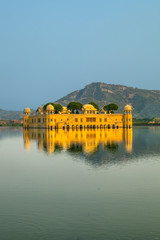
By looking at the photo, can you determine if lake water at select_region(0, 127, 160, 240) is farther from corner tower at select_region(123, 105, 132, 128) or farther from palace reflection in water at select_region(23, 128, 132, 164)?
corner tower at select_region(123, 105, 132, 128)

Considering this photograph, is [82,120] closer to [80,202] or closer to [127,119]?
[127,119]

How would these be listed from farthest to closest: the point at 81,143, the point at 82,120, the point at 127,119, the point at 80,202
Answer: the point at 127,119 < the point at 82,120 < the point at 81,143 < the point at 80,202

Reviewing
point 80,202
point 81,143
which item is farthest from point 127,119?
point 80,202

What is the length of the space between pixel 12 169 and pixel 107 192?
12256mm

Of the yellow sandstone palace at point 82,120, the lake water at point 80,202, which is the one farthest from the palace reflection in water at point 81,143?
the yellow sandstone palace at point 82,120

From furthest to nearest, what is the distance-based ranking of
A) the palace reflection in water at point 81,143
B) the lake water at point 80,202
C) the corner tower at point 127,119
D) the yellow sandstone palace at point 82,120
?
the corner tower at point 127,119
the yellow sandstone palace at point 82,120
the palace reflection in water at point 81,143
the lake water at point 80,202

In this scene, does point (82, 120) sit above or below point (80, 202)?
above

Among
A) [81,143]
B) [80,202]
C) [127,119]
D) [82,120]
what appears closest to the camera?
[80,202]

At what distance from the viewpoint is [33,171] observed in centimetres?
2752

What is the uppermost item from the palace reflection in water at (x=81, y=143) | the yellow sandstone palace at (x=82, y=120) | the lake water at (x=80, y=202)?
the yellow sandstone palace at (x=82, y=120)

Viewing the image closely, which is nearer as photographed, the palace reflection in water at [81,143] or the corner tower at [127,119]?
the palace reflection in water at [81,143]

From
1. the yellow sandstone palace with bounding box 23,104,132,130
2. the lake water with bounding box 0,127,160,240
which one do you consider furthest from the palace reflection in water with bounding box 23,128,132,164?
the yellow sandstone palace with bounding box 23,104,132,130

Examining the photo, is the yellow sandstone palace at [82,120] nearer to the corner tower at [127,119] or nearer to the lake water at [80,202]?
the corner tower at [127,119]

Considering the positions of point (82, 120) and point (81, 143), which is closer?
point (81, 143)
